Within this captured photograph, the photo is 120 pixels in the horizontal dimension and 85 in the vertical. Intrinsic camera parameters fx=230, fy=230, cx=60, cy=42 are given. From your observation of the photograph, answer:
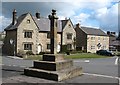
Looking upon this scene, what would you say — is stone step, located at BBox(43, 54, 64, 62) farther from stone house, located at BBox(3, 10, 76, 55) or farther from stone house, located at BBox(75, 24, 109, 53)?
stone house, located at BBox(75, 24, 109, 53)

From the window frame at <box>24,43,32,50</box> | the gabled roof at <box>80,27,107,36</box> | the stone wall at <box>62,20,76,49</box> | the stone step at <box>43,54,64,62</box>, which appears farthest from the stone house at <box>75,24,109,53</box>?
Answer: the stone step at <box>43,54,64,62</box>

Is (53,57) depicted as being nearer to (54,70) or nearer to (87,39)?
(54,70)

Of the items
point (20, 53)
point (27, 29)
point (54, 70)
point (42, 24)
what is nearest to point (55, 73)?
point (54, 70)

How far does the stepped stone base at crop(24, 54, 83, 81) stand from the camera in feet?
44.9

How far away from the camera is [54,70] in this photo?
14.4 meters

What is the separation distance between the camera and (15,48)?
4859cm

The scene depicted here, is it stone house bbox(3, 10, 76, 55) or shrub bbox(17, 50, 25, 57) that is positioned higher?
stone house bbox(3, 10, 76, 55)

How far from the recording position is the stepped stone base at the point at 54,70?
13.7 metres

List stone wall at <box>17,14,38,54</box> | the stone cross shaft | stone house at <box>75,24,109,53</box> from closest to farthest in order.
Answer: the stone cross shaft → stone wall at <box>17,14,38,54</box> → stone house at <box>75,24,109,53</box>

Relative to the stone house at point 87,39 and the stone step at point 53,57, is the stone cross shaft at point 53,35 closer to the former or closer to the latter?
the stone step at point 53,57

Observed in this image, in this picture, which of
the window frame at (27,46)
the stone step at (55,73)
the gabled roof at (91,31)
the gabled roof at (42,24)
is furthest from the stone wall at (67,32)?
the stone step at (55,73)

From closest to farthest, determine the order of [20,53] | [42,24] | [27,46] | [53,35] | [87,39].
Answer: [53,35]
[20,53]
[27,46]
[42,24]
[87,39]

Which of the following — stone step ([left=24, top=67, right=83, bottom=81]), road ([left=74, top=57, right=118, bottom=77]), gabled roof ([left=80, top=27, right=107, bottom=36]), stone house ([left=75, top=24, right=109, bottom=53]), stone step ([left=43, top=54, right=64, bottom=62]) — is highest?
gabled roof ([left=80, top=27, right=107, bottom=36])

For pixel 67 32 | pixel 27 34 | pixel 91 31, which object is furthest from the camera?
pixel 91 31
